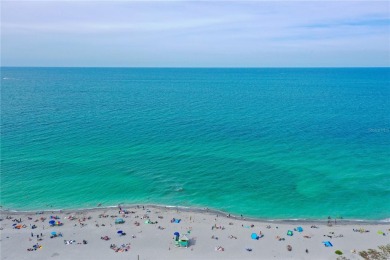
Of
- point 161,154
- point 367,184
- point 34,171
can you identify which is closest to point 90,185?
point 34,171

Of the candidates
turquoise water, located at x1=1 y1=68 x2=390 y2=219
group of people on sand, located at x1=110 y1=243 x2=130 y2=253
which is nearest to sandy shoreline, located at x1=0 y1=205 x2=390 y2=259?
group of people on sand, located at x1=110 y1=243 x2=130 y2=253

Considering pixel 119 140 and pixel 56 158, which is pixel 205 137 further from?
pixel 56 158

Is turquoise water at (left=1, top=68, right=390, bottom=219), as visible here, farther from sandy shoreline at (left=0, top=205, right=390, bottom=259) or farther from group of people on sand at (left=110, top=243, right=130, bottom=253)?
group of people on sand at (left=110, top=243, right=130, bottom=253)

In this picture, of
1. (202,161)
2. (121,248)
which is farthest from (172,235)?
(202,161)

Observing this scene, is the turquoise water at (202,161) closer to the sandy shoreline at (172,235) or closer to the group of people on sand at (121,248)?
the sandy shoreline at (172,235)

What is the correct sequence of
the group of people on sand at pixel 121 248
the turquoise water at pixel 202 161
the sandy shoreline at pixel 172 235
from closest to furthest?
1. the sandy shoreline at pixel 172 235
2. the group of people on sand at pixel 121 248
3. the turquoise water at pixel 202 161

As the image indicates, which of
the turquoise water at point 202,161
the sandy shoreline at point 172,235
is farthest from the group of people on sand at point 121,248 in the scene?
the turquoise water at point 202,161

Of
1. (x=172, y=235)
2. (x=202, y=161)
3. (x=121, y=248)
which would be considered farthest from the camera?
(x=202, y=161)

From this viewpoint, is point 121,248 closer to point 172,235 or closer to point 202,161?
point 172,235

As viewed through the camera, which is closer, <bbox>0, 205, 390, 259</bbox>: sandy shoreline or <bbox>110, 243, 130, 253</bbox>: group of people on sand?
<bbox>0, 205, 390, 259</bbox>: sandy shoreline
